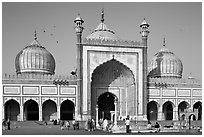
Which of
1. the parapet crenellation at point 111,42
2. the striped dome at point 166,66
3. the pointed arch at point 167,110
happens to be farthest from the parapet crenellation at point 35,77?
the striped dome at point 166,66

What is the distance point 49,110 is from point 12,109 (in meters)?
2.66

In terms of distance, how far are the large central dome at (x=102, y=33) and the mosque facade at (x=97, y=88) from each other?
3.95 metres

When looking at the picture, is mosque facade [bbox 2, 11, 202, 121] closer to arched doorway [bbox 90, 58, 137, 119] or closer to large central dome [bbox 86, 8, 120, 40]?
arched doorway [bbox 90, 58, 137, 119]

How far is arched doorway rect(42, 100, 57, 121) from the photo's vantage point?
24.7 meters

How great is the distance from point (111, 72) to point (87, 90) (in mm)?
3131

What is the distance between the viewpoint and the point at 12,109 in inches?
961

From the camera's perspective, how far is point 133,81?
24.7 meters

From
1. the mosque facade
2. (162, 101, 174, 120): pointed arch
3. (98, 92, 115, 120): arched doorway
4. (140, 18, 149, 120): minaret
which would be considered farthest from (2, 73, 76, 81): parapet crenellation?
(162, 101, 174, 120): pointed arch

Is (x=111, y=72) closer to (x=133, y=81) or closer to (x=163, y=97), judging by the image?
(x=133, y=81)

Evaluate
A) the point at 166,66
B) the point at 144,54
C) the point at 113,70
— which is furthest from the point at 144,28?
the point at 166,66

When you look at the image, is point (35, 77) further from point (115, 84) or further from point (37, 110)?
point (115, 84)

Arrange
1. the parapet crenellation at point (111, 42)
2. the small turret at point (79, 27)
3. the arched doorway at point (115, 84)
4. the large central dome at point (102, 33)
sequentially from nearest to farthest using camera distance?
the small turret at point (79, 27) < the parapet crenellation at point (111, 42) < the arched doorway at point (115, 84) < the large central dome at point (102, 33)

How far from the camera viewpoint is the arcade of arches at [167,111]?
26031 mm

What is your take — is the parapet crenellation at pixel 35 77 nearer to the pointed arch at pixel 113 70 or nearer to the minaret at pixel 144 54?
the pointed arch at pixel 113 70
